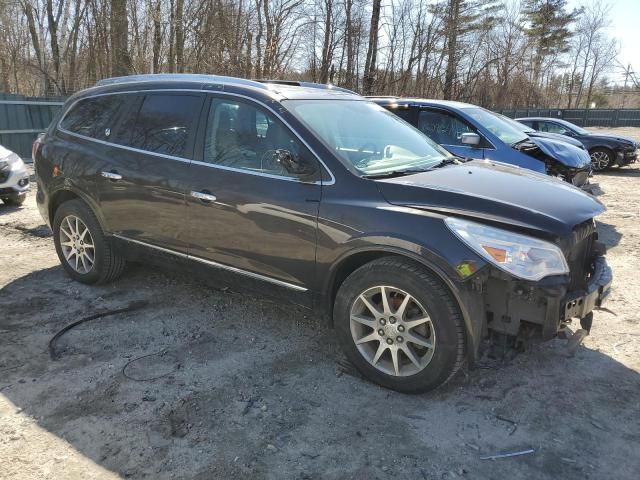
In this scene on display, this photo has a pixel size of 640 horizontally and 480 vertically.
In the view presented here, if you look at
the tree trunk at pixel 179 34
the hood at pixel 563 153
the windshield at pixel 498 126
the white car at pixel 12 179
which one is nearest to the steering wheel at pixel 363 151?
the windshield at pixel 498 126

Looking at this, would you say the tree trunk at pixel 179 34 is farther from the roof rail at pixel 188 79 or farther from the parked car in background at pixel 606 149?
the roof rail at pixel 188 79

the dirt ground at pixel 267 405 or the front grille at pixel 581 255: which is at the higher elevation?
the front grille at pixel 581 255

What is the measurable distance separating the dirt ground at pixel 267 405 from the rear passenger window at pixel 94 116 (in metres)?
1.54

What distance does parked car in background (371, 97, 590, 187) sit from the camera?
7.18m

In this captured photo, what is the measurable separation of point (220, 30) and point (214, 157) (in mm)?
14732

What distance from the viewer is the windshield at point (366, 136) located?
11.6 ft

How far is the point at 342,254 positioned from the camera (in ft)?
10.7

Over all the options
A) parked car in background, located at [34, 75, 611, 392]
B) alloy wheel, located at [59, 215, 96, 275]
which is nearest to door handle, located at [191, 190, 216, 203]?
parked car in background, located at [34, 75, 611, 392]

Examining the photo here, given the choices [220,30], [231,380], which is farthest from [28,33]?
[231,380]

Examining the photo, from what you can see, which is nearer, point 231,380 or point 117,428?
point 117,428

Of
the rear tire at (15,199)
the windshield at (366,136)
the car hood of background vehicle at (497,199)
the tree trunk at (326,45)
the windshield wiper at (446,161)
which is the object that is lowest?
the rear tire at (15,199)

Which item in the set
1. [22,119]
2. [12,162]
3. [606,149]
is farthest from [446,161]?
[22,119]

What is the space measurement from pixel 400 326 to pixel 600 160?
1330 cm

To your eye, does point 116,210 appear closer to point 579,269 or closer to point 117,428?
point 117,428
